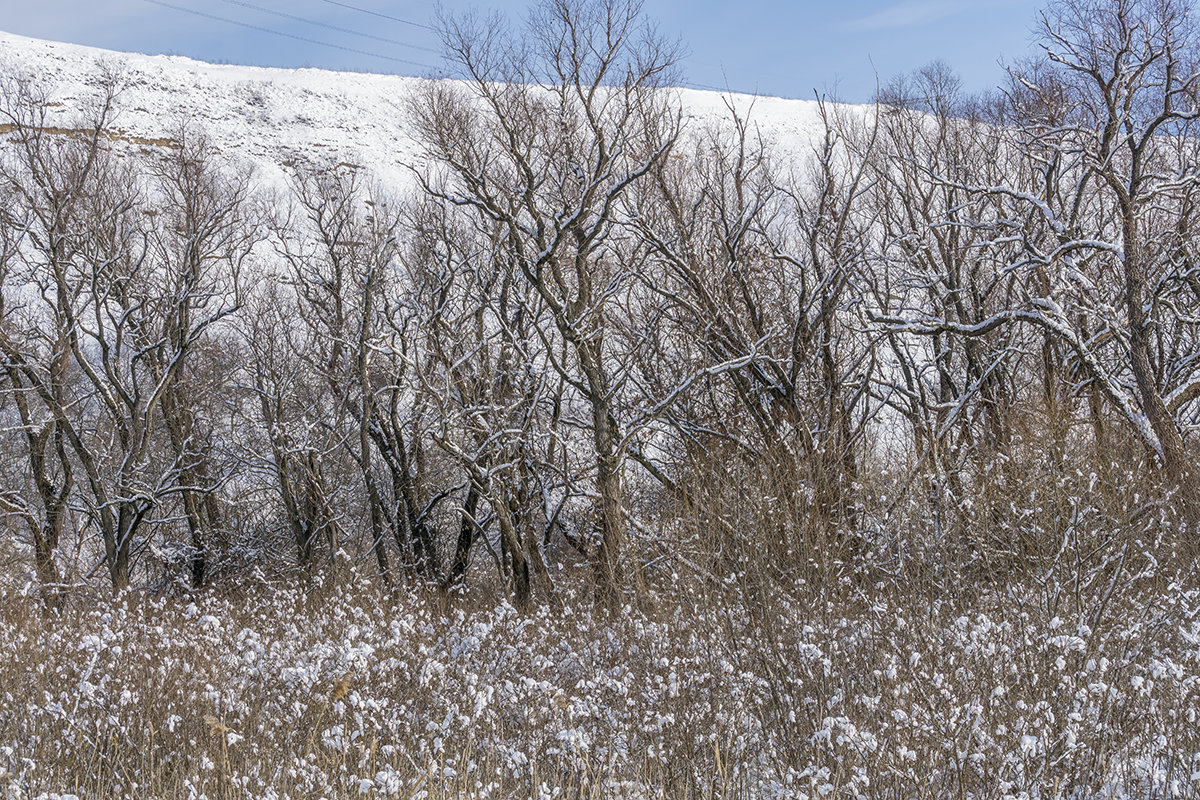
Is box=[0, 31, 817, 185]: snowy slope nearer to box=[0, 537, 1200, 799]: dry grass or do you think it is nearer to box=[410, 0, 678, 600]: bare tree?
box=[410, 0, 678, 600]: bare tree

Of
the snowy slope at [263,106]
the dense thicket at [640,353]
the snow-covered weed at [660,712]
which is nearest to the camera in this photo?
the snow-covered weed at [660,712]

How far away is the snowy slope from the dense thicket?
17.7 meters

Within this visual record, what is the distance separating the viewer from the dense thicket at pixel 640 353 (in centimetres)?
1284

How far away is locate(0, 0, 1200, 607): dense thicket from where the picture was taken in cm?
1284

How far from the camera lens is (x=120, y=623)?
33.2ft

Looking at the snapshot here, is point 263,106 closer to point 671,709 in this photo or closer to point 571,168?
point 571,168

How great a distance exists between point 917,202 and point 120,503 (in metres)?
19.8

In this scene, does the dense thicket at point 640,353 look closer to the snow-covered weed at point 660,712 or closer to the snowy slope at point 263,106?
the snow-covered weed at point 660,712

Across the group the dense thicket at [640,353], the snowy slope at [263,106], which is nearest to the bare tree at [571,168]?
the dense thicket at [640,353]

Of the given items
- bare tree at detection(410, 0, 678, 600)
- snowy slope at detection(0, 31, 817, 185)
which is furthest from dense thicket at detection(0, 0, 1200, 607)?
snowy slope at detection(0, 31, 817, 185)

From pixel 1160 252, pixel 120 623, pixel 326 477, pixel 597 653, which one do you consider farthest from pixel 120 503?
pixel 1160 252

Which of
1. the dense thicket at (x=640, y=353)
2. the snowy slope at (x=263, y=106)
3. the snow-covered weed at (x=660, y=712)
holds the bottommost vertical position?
the snow-covered weed at (x=660, y=712)

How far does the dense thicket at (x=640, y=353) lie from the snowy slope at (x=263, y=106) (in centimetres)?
1771

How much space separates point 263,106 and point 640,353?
34.3 metres
